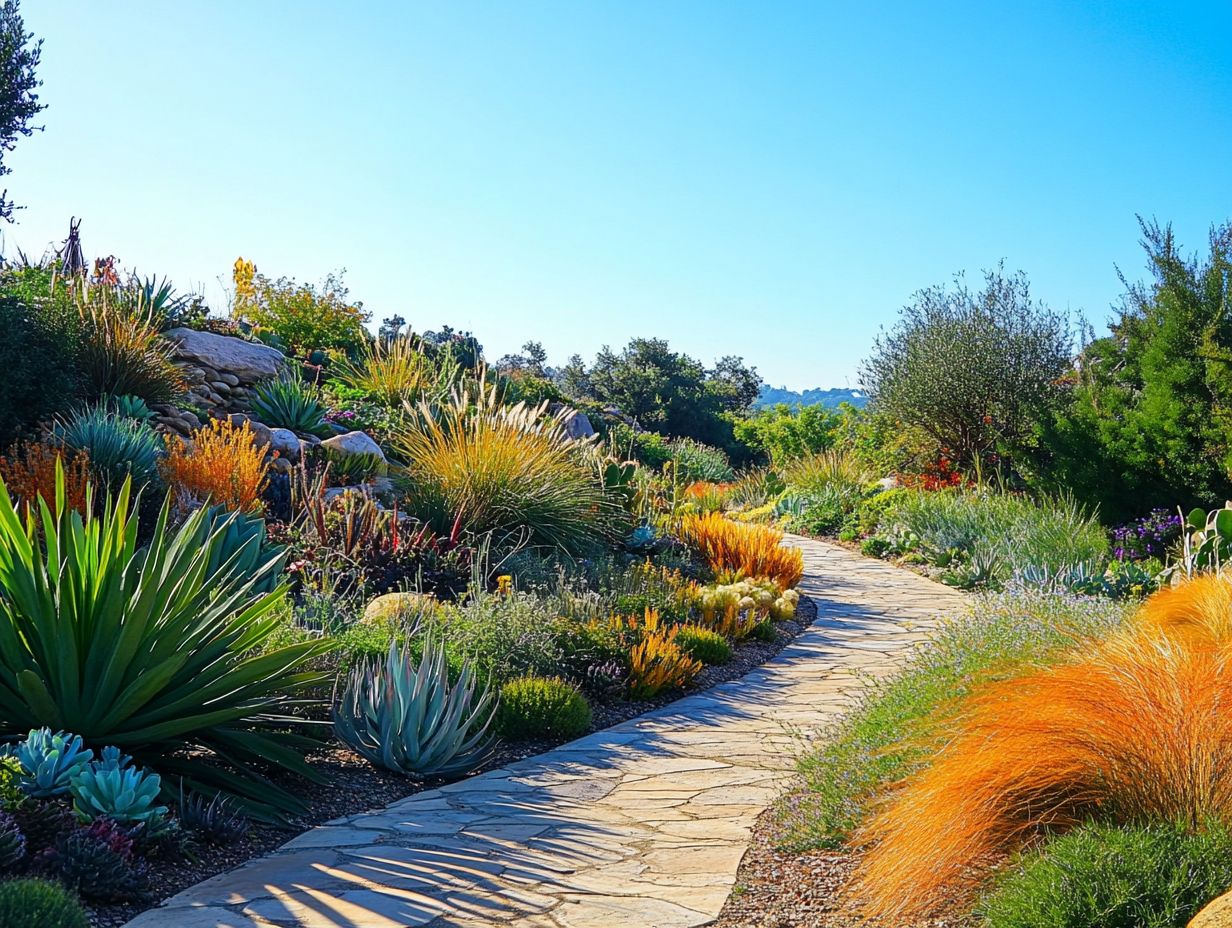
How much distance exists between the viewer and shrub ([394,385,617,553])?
980 cm

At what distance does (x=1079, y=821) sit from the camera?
3.34 meters

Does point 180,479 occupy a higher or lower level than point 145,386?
lower

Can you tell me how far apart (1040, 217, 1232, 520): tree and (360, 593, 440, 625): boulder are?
886 centimetres

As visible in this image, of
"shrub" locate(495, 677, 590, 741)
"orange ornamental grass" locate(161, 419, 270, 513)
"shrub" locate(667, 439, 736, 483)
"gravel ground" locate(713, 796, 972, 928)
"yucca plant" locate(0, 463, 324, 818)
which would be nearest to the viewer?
"gravel ground" locate(713, 796, 972, 928)

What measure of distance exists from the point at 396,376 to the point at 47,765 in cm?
1200

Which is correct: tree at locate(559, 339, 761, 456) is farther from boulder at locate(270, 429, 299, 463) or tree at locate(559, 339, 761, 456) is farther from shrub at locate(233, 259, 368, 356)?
boulder at locate(270, 429, 299, 463)

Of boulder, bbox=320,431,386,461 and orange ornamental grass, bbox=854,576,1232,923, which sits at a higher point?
boulder, bbox=320,431,386,461

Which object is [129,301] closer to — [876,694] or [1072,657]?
[876,694]

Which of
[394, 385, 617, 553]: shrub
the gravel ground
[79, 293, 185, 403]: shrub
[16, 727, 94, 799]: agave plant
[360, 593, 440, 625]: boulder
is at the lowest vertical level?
the gravel ground

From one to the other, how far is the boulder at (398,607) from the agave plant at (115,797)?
2844 millimetres

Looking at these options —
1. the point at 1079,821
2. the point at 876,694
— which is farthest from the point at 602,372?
the point at 1079,821

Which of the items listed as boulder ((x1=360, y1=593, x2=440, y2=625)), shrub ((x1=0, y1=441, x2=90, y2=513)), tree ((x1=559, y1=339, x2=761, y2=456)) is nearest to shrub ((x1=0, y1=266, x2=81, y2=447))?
shrub ((x1=0, y1=441, x2=90, y2=513))

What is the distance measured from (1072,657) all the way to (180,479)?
7.48 metres

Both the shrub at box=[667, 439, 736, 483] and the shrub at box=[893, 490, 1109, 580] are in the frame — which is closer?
the shrub at box=[893, 490, 1109, 580]
